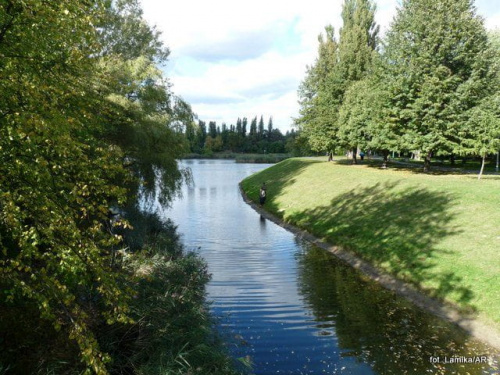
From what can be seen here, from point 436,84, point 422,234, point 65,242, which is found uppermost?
point 436,84

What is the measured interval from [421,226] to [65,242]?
1820cm

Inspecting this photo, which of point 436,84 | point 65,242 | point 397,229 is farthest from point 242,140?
point 65,242

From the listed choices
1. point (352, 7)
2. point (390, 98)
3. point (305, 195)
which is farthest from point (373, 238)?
point (352, 7)

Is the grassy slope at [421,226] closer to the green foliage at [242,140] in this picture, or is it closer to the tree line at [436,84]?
the tree line at [436,84]

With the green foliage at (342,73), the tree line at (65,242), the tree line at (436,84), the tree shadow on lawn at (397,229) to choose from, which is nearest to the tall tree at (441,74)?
the tree line at (436,84)

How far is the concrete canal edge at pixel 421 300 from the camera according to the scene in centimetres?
1157

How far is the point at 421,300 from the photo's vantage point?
14.2m

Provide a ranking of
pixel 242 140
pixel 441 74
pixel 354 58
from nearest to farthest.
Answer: pixel 441 74, pixel 354 58, pixel 242 140

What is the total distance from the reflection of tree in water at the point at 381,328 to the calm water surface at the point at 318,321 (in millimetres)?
29

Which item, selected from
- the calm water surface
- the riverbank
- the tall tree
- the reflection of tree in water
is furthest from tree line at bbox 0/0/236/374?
the tall tree

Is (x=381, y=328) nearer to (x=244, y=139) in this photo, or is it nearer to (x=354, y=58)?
(x=354, y=58)

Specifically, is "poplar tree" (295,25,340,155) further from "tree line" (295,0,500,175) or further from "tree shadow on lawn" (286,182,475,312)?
"tree shadow on lawn" (286,182,475,312)

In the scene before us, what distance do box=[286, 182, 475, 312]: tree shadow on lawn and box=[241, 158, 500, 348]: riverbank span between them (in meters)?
0.04

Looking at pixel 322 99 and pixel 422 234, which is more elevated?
pixel 322 99
